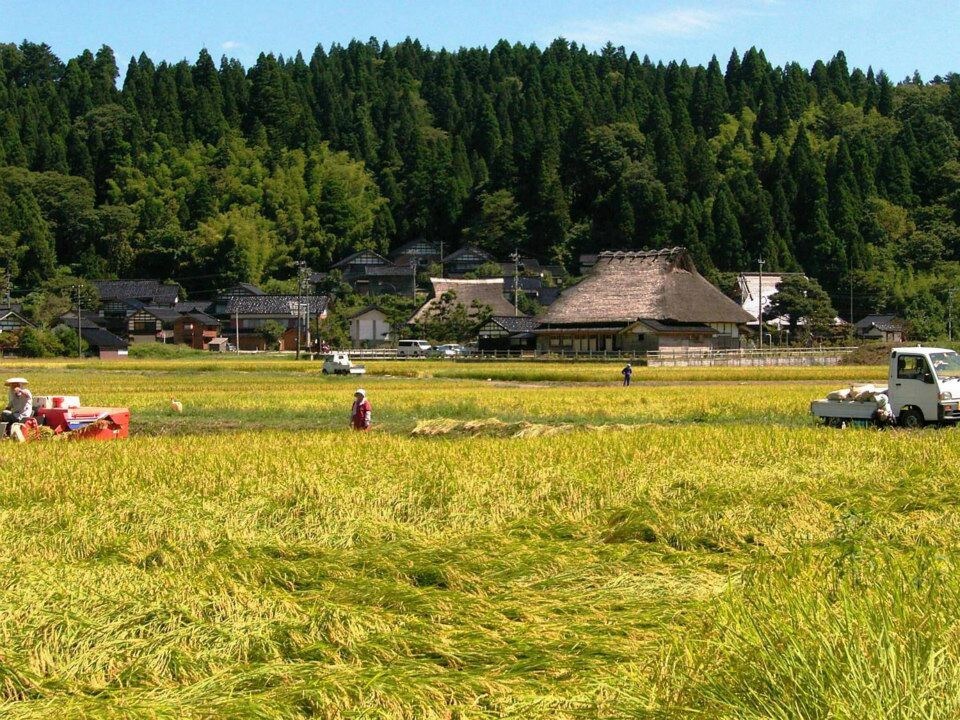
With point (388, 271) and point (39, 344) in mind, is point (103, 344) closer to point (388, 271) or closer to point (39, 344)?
point (39, 344)

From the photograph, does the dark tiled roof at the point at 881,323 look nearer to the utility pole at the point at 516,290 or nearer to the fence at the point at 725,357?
the fence at the point at 725,357

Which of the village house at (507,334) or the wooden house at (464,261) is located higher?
the wooden house at (464,261)

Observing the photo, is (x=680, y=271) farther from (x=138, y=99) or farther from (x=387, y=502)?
(x=138, y=99)

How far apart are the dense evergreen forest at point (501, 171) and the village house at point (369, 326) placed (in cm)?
1575

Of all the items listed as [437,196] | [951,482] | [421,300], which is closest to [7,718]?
[951,482]

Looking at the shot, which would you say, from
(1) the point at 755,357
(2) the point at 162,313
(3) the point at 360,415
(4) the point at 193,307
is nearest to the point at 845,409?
(3) the point at 360,415

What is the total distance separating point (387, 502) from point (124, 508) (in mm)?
1770

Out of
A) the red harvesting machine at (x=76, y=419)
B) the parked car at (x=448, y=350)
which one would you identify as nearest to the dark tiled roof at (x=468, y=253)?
the parked car at (x=448, y=350)

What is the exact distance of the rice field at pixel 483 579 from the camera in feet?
12.1

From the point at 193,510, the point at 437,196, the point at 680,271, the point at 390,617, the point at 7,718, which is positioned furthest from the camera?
the point at 437,196

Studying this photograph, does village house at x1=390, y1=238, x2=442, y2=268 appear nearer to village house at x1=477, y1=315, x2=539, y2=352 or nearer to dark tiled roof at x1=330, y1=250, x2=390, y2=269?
dark tiled roof at x1=330, y1=250, x2=390, y2=269

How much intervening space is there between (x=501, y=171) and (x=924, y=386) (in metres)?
72.0

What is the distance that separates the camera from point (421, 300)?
7275cm

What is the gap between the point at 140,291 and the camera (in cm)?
7525
